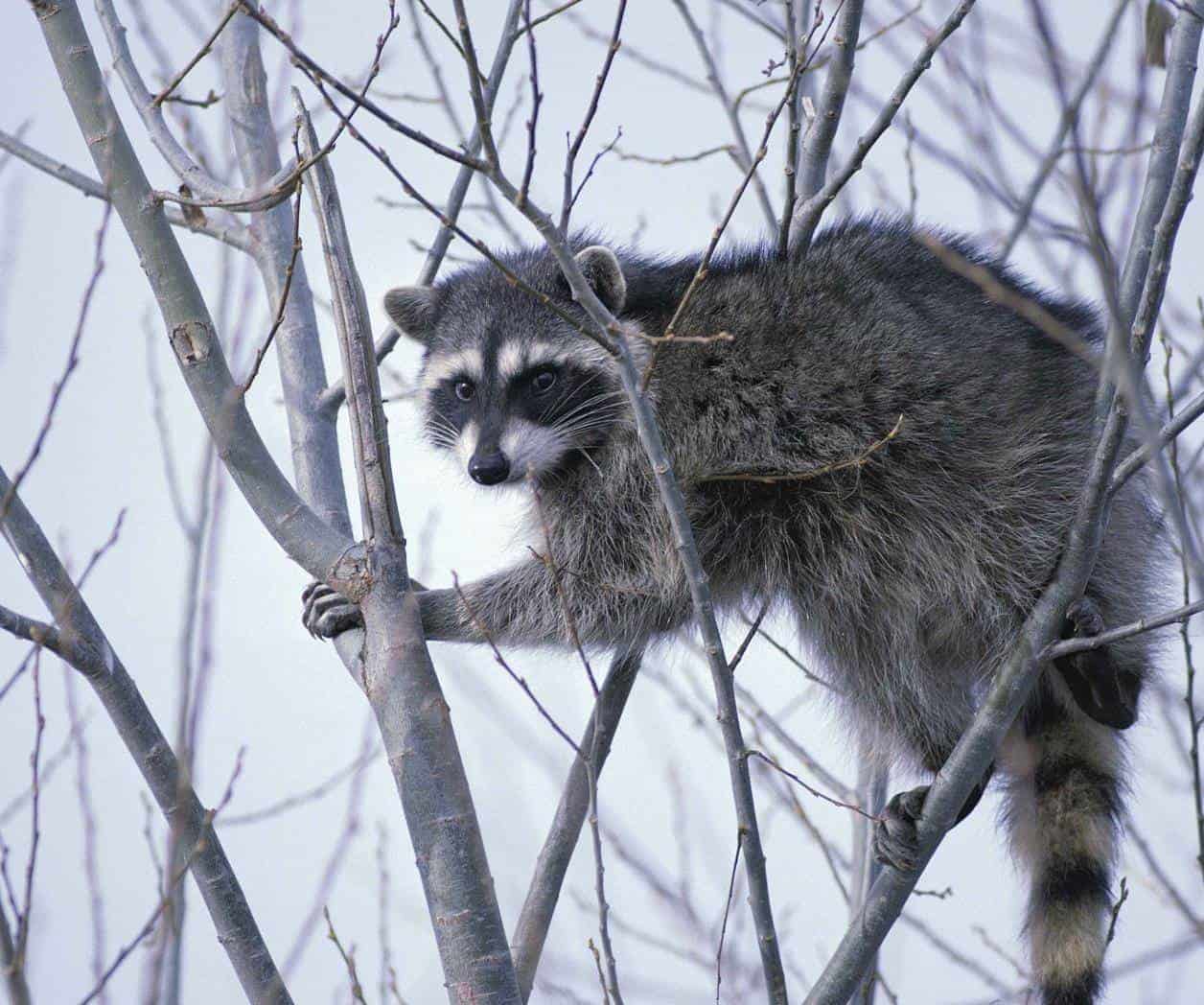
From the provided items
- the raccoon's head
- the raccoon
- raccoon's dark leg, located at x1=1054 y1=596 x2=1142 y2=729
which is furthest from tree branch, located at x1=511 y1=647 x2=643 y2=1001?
raccoon's dark leg, located at x1=1054 y1=596 x2=1142 y2=729

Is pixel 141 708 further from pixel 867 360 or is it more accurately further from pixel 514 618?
pixel 867 360

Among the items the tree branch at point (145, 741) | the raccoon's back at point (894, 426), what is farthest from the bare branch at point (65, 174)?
the raccoon's back at point (894, 426)

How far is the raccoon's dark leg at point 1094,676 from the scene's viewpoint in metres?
2.97

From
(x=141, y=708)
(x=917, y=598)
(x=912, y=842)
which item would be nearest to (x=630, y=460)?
(x=917, y=598)

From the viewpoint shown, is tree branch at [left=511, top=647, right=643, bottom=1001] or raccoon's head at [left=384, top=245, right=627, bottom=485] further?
raccoon's head at [left=384, top=245, right=627, bottom=485]

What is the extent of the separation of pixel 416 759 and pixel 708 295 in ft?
5.30

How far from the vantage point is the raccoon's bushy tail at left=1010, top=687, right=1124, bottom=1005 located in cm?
302

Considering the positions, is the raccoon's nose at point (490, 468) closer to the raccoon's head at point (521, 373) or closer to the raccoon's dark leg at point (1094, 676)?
the raccoon's head at point (521, 373)

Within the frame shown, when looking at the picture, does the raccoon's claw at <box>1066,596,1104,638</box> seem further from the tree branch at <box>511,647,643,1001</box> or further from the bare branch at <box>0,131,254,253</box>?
the bare branch at <box>0,131,254,253</box>

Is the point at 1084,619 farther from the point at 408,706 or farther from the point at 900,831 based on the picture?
the point at 408,706

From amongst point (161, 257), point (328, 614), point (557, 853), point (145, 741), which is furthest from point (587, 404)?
point (145, 741)

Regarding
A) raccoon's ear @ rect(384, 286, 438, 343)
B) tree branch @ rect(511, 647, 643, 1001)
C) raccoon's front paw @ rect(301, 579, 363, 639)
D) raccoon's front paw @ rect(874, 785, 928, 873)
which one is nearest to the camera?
raccoon's front paw @ rect(874, 785, 928, 873)

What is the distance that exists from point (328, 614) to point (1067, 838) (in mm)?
1758

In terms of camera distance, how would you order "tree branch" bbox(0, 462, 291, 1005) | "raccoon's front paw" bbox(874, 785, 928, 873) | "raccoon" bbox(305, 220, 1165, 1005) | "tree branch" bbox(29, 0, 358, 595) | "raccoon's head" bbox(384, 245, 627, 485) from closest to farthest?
"tree branch" bbox(0, 462, 291, 1005)
"tree branch" bbox(29, 0, 358, 595)
"raccoon's front paw" bbox(874, 785, 928, 873)
"raccoon" bbox(305, 220, 1165, 1005)
"raccoon's head" bbox(384, 245, 627, 485)
